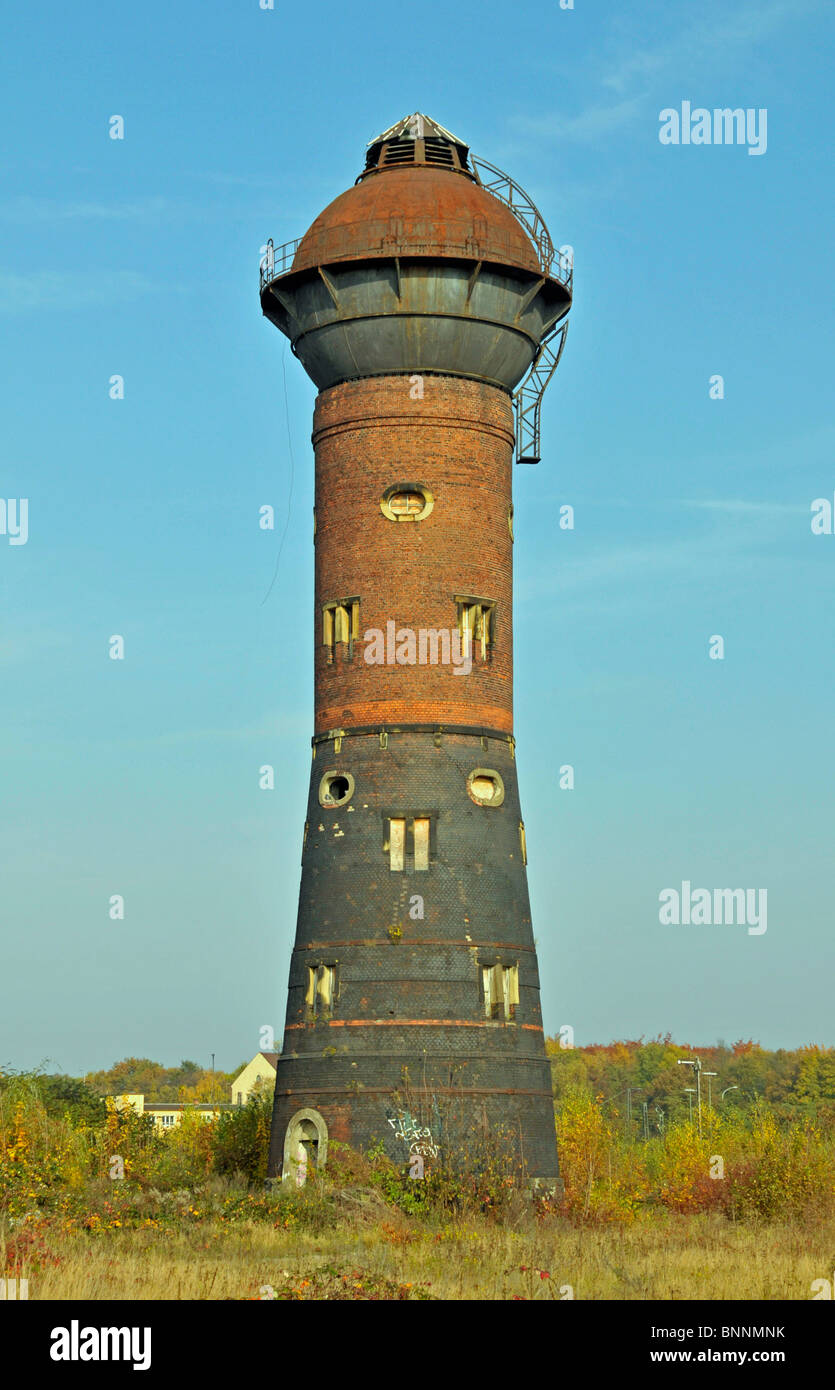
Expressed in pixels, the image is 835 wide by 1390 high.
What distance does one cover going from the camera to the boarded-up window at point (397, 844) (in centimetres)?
3444

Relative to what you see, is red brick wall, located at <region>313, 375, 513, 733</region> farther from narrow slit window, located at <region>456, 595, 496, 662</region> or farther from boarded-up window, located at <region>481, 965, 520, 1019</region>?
boarded-up window, located at <region>481, 965, 520, 1019</region>

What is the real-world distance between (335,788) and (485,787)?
3.13 meters

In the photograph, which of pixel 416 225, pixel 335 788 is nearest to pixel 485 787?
pixel 335 788

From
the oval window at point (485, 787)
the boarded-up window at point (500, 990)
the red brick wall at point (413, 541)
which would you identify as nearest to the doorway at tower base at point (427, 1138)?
the boarded-up window at point (500, 990)

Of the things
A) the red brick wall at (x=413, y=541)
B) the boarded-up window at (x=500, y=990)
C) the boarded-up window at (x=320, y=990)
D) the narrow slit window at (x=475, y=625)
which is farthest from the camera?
the narrow slit window at (x=475, y=625)

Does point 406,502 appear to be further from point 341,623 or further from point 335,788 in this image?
point 335,788

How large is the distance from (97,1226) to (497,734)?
45.7 feet

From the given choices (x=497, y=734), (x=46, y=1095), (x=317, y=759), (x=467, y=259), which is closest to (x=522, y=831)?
(x=497, y=734)

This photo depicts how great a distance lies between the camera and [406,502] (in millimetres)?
35844

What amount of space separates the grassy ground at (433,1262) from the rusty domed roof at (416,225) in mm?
19645

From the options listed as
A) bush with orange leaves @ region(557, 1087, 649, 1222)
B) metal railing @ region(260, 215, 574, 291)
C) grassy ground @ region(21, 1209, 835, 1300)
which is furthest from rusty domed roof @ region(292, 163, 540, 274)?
grassy ground @ region(21, 1209, 835, 1300)

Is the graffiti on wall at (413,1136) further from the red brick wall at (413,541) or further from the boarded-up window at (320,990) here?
the red brick wall at (413,541)

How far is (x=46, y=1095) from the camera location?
59.5 metres
